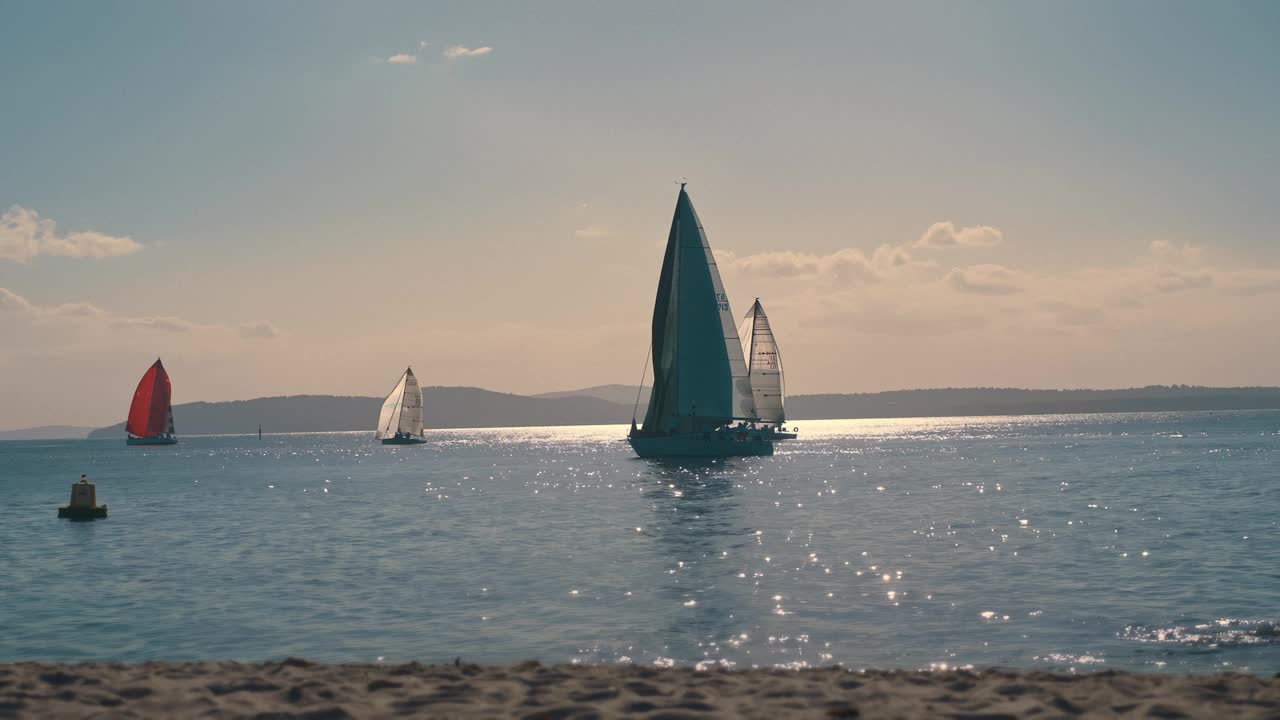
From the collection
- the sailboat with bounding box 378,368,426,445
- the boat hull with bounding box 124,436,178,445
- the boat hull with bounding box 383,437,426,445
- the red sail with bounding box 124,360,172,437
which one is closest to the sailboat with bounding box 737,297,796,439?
the sailboat with bounding box 378,368,426,445

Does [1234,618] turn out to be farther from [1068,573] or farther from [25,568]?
[25,568]

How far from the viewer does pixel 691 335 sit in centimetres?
8394

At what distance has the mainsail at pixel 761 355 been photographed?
127m

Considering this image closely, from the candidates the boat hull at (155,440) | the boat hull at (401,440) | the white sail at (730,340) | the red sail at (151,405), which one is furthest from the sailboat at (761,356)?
the boat hull at (155,440)

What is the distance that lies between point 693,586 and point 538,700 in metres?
13.2

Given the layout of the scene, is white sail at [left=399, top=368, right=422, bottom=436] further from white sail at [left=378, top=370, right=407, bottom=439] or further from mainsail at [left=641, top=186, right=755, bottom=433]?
mainsail at [left=641, top=186, right=755, bottom=433]

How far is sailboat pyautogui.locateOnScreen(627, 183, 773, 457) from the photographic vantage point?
83375 mm

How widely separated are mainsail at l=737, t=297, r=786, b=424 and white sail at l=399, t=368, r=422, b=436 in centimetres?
6151

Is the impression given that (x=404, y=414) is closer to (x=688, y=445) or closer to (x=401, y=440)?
(x=401, y=440)

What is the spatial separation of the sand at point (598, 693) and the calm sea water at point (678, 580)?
119 inches

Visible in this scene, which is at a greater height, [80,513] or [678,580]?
[678,580]

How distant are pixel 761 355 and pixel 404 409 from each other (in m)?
78.0

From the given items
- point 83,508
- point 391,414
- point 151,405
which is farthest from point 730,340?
point 151,405

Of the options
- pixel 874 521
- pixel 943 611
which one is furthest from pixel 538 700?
pixel 874 521
